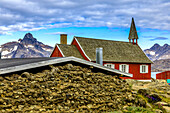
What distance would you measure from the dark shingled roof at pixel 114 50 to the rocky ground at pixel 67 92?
15.1m

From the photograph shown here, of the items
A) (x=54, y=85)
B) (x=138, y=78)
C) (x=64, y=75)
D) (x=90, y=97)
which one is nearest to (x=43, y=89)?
(x=54, y=85)

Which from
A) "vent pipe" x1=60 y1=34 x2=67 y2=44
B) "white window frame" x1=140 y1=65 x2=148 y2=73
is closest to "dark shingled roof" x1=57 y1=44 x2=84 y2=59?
"vent pipe" x1=60 y1=34 x2=67 y2=44

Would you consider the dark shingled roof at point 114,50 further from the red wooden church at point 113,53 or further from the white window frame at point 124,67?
the white window frame at point 124,67

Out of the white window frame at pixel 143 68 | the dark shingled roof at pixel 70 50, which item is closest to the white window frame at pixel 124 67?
the white window frame at pixel 143 68

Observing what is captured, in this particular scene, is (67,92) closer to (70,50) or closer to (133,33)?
(70,50)

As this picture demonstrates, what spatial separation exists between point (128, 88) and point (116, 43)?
22.2 m

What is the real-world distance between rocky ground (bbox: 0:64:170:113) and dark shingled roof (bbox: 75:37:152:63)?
49.6 feet

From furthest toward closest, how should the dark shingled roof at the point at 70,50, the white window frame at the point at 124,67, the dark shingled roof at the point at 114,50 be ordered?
the white window frame at the point at 124,67 → the dark shingled roof at the point at 114,50 → the dark shingled roof at the point at 70,50

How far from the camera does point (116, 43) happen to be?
35719 mm

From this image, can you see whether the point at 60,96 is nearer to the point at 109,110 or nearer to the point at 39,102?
the point at 39,102

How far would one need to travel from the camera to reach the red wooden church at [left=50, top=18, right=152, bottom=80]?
29844 mm

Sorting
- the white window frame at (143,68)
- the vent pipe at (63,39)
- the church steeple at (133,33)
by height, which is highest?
the church steeple at (133,33)

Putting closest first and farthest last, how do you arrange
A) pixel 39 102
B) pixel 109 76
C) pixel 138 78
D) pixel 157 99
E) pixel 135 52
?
1. pixel 39 102
2. pixel 109 76
3. pixel 157 99
4. pixel 138 78
5. pixel 135 52

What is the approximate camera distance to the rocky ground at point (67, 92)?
386 inches
